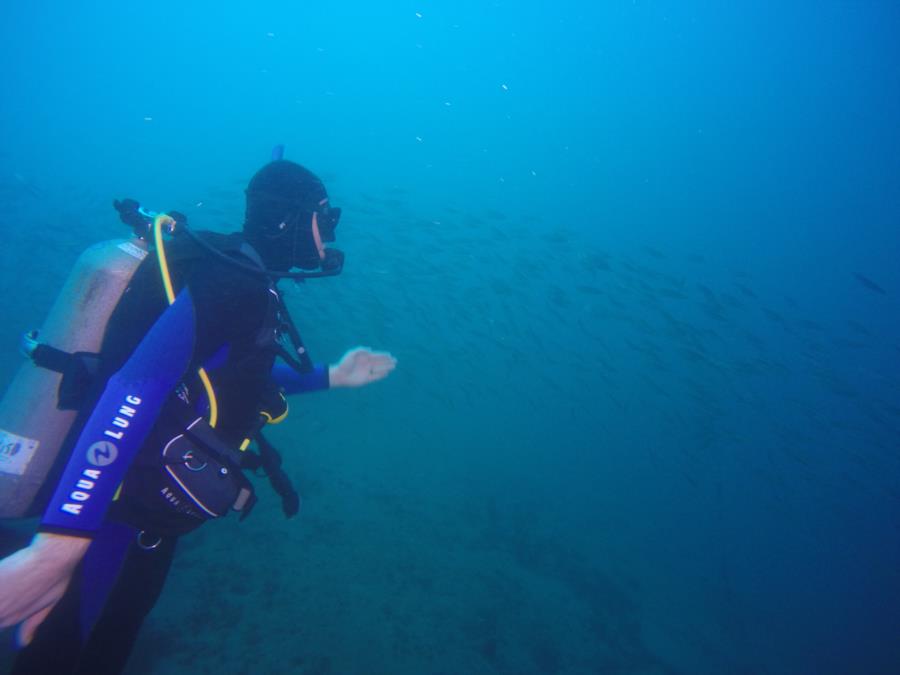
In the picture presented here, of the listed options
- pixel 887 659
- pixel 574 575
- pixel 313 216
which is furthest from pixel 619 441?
pixel 313 216

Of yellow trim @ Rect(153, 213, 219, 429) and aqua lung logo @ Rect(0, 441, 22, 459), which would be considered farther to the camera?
aqua lung logo @ Rect(0, 441, 22, 459)

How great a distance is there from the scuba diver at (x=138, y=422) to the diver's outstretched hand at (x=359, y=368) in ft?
2.86

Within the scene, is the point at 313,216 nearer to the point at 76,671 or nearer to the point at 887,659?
the point at 76,671

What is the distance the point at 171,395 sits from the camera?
5.59 ft

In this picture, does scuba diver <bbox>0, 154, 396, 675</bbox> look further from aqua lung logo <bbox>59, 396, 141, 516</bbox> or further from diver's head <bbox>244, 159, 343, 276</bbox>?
diver's head <bbox>244, 159, 343, 276</bbox>

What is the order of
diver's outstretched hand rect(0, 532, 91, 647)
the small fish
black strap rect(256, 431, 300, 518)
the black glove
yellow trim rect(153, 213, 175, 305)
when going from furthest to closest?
the small fish
black strap rect(256, 431, 300, 518)
the black glove
yellow trim rect(153, 213, 175, 305)
diver's outstretched hand rect(0, 532, 91, 647)

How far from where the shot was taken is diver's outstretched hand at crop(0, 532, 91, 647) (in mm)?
1219

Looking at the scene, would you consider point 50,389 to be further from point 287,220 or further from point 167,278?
point 287,220

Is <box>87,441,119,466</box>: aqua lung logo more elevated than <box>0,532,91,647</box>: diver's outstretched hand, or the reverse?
<box>87,441,119,466</box>: aqua lung logo

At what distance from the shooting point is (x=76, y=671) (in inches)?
73.0

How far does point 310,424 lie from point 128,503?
10870mm

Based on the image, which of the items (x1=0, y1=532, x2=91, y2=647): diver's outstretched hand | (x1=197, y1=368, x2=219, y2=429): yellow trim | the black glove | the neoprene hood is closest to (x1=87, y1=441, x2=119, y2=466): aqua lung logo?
(x1=0, y1=532, x2=91, y2=647): diver's outstretched hand

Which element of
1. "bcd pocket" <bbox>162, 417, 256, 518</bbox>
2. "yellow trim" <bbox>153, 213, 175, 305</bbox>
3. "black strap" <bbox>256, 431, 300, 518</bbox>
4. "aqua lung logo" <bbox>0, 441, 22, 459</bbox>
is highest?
"yellow trim" <bbox>153, 213, 175, 305</bbox>

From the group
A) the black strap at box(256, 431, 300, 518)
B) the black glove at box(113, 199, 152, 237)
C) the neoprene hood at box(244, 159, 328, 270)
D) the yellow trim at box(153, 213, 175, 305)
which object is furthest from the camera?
the black strap at box(256, 431, 300, 518)
